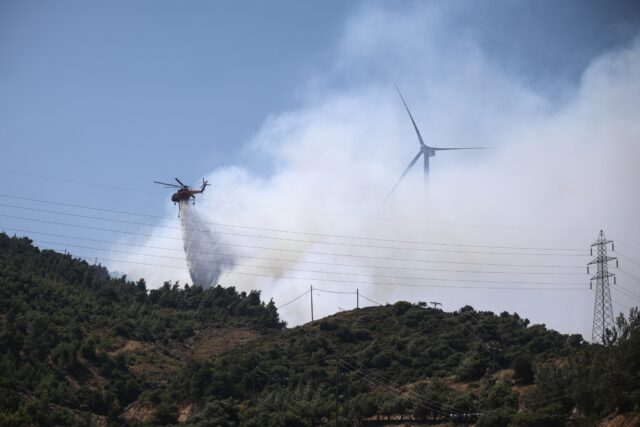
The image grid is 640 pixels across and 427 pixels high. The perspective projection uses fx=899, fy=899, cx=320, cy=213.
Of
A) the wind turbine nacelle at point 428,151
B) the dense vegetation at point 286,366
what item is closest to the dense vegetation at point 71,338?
the dense vegetation at point 286,366

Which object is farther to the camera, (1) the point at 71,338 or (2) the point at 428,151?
(2) the point at 428,151

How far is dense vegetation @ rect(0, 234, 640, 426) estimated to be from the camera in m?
95.5

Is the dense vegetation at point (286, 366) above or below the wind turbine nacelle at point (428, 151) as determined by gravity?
below

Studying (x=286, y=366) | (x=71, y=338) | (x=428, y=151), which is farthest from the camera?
(x=428, y=151)

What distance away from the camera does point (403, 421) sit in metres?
107

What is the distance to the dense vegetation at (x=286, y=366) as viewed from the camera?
95500 mm

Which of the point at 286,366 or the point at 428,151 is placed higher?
the point at 428,151

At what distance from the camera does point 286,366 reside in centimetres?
14475

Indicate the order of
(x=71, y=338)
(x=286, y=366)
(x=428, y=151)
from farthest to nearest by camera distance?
1. (x=428, y=151)
2. (x=71, y=338)
3. (x=286, y=366)

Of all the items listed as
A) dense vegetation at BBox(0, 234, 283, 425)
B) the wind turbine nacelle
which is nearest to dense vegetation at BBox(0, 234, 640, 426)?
dense vegetation at BBox(0, 234, 283, 425)

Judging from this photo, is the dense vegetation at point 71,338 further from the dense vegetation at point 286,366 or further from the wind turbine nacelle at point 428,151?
the wind turbine nacelle at point 428,151

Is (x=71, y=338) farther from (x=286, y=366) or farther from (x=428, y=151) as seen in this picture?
(x=428, y=151)

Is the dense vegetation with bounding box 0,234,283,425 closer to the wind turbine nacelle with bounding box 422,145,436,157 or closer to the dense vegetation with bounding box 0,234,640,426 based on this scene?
the dense vegetation with bounding box 0,234,640,426

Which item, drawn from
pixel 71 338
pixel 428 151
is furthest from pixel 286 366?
pixel 428 151
